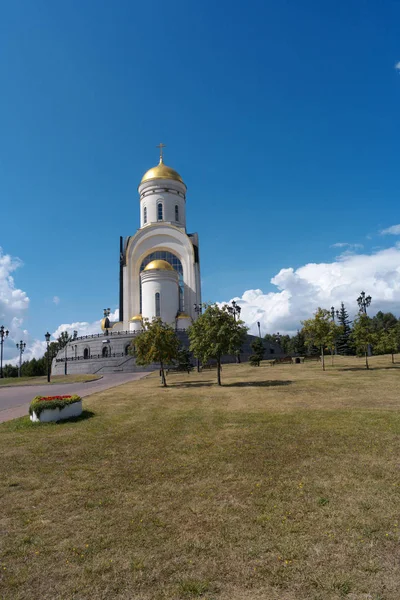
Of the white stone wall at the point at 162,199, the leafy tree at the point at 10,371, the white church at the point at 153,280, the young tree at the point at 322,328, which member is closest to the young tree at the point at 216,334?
the young tree at the point at 322,328

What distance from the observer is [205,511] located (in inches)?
233

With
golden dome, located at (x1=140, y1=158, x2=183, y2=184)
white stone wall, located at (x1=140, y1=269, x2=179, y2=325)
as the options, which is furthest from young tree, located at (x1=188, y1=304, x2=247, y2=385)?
golden dome, located at (x1=140, y1=158, x2=183, y2=184)

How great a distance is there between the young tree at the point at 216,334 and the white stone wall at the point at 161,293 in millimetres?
33653

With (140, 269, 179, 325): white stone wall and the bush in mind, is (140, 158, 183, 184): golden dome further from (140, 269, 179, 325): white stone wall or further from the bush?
the bush

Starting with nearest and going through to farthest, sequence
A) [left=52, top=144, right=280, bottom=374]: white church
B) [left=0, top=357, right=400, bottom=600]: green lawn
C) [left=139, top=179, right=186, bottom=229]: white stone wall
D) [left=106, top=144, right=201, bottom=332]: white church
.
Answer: [left=0, top=357, right=400, bottom=600]: green lawn
[left=52, top=144, right=280, bottom=374]: white church
[left=106, top=144, right=201, bottom=332]: white church
[left=139, top=179, right=186, bottom=229]: white stone wall

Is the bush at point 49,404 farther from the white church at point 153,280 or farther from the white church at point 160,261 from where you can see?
the white church at point 160,261

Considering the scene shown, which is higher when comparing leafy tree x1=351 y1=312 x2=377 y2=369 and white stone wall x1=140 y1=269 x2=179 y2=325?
white stone wall x1=140 y1=269 x2=179 y2=325

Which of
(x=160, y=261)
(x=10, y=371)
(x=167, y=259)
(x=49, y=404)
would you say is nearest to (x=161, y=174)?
(x=167, y=259)

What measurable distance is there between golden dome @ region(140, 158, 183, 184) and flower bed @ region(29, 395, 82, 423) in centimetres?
5952

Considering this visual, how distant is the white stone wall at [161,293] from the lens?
57.6 metres

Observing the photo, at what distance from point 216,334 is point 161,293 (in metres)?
35.4

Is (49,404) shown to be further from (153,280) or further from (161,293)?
(153,280)

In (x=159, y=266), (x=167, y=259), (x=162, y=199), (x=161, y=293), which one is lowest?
(x=161, y=293)

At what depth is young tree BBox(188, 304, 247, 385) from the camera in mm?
22875
